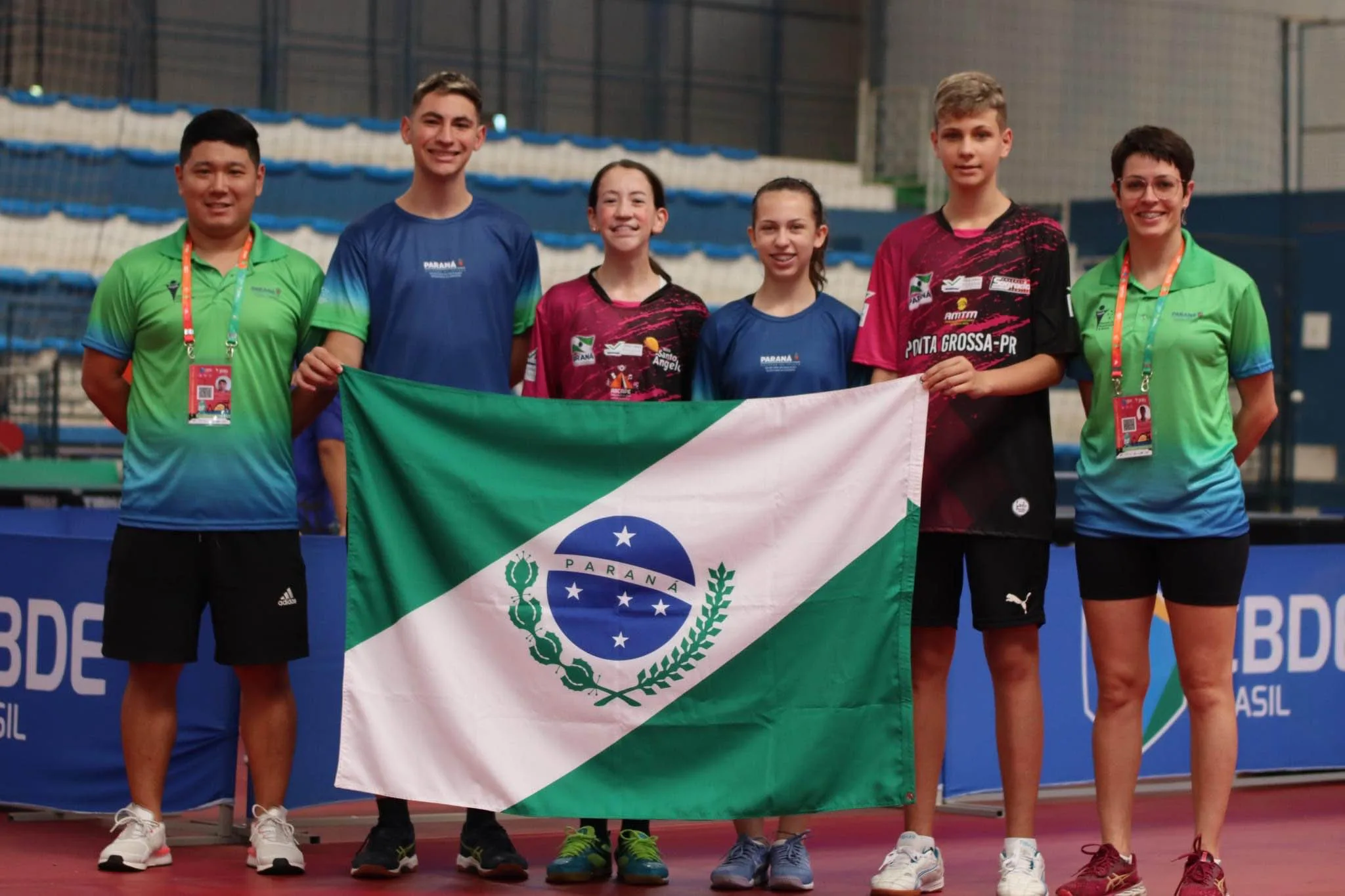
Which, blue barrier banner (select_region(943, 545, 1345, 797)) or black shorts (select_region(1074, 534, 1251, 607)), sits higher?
black shorts (select_region(1074, 534, 1251, 607))

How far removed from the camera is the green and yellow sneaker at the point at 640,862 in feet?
13.5

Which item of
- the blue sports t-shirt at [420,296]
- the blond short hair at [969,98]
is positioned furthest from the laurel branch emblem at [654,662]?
the blond short hair at [969,98]

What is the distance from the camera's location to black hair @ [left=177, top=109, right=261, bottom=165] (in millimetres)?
4273

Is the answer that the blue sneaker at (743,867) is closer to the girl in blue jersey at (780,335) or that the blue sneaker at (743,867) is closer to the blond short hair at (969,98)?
the girl in blue jersey at (780,335)

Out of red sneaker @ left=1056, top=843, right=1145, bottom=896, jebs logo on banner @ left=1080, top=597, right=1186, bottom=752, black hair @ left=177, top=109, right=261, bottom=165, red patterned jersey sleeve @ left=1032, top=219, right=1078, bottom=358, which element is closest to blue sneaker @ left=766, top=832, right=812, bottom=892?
red sneaker @ left=1056, top=843, right=1145, bottom=896

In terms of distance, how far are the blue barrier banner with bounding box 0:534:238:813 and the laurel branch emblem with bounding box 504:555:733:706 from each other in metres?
1.17

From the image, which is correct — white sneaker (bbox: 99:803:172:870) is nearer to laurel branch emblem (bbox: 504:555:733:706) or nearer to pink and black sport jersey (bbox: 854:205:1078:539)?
laurel branch emblem (bbox: 504:555:733:706)

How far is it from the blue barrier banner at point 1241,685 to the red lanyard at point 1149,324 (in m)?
1.69

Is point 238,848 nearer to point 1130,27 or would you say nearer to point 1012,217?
point 1012,217

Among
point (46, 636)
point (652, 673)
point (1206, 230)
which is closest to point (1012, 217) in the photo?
point (652, 673)

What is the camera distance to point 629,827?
166 inches

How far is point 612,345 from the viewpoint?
14.1 feet

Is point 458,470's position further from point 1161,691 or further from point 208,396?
point 1161,691

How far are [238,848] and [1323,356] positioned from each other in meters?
13.7
